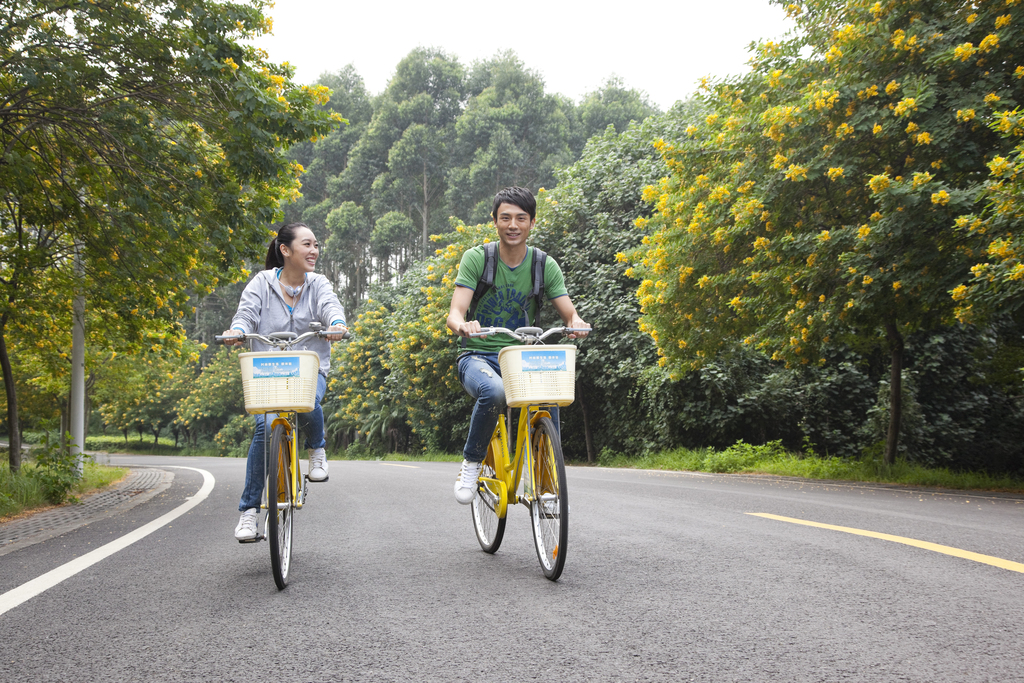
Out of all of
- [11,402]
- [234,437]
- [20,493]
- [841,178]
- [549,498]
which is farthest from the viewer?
[234,437]

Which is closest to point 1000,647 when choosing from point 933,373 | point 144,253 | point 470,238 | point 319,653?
point 319,653

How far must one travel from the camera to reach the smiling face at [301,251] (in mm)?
5145

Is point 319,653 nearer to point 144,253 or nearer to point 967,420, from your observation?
point 144,253

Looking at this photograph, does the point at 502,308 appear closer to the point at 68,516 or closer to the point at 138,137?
the point at 68,516

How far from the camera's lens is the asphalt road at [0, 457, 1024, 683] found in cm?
298

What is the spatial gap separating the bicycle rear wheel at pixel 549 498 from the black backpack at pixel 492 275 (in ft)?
2.57

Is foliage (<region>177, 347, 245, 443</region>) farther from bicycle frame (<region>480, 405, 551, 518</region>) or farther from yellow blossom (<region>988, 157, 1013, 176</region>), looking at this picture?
bicycle frame (<region>480, 405, 551, 518</region>)

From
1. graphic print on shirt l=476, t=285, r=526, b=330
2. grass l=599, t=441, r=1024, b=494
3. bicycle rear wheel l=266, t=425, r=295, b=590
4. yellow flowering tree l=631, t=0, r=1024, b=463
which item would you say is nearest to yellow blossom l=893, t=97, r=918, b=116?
yellow flowering tree l=631, t=0, r=1024, b=463

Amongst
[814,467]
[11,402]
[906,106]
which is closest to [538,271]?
[906,106]

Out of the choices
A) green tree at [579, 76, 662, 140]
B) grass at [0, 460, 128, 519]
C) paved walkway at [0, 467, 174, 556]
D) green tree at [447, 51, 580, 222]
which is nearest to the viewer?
paved walkway at [0, 467, 174, 556]

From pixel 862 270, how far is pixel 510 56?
162ft

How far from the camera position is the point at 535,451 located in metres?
4.54

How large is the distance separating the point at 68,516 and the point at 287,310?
4411 mm

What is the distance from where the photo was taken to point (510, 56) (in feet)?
183
